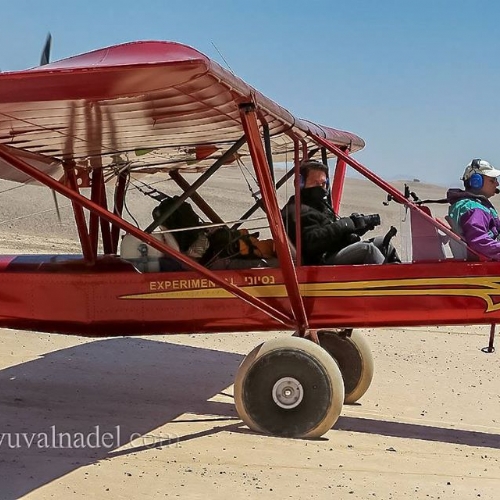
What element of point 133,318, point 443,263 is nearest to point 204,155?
point 133,318

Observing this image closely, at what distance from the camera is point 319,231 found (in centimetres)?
691

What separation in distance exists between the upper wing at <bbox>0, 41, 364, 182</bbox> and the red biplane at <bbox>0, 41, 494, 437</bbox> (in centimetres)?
1

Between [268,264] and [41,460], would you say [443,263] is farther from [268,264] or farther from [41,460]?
[41,460]

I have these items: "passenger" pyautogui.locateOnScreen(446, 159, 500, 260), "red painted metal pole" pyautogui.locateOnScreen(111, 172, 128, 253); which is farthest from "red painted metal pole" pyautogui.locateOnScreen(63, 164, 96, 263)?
"passenger" pyautogui.locateOnScreen(446, 159, 500, 260)

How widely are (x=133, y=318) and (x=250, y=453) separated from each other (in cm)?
192

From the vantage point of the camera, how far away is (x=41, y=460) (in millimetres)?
5359

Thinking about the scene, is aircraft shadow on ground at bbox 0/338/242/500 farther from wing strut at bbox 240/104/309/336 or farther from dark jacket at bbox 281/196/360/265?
dark jacket at bbox 281/196/360/265

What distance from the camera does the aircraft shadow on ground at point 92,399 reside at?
214 inches

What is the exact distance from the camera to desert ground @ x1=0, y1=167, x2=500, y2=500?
5.04 m

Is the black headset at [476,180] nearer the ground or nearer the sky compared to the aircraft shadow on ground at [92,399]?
nearer the sky

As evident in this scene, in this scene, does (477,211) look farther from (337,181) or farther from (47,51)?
(47,51)

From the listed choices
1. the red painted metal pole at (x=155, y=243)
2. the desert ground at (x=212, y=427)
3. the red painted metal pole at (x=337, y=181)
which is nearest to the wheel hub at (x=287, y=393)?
the desert ground at (x=212, y=427)

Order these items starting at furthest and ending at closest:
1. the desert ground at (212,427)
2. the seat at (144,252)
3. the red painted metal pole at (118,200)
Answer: the red painted metal pole at (118,200) → the seat at (144,252) → the desert ground at (212,427)

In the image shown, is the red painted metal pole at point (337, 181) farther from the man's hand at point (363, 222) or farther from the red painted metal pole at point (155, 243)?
the red painted metal pole at point (155, 243)
